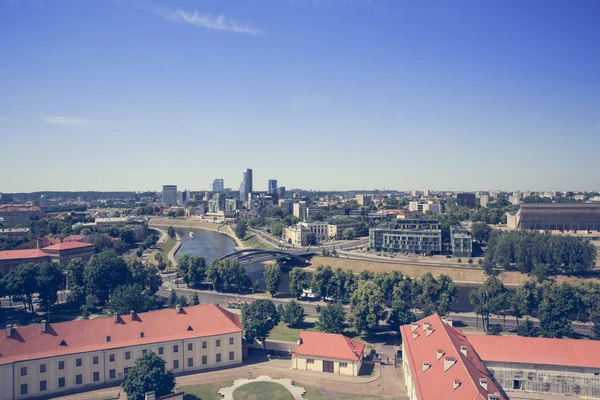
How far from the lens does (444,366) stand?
2717 centimetres

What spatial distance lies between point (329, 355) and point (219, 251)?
95734 mm

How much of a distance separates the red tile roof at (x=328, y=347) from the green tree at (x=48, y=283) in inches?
1410

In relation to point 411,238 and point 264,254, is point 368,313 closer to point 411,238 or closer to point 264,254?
point 264,254

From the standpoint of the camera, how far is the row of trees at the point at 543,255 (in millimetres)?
77238

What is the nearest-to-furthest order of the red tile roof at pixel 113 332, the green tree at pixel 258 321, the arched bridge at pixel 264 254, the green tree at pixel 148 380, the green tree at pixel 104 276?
the green tree at pixel 148 380, the red tile roof at pixel 113 332, the green tree at pixel 258 321, the green tree at pixel 104 276, the arched bridge at pixel 264 254

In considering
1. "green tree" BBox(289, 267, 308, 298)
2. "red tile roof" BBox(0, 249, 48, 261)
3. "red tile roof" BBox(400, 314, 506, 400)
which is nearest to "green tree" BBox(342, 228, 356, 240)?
"green tree" BBox(289, 267, 308, 298)

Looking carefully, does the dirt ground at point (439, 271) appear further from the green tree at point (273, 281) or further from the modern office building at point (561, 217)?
the modern office building at point (561, 217)

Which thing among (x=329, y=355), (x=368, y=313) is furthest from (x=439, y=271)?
(x=329, y=355)

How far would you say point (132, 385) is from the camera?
1137 inches

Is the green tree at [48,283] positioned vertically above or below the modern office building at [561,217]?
below

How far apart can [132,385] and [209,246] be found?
4435 inches

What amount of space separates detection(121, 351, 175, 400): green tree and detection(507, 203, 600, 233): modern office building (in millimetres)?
105520

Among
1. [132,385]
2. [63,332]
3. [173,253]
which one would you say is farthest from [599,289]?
[173,253]

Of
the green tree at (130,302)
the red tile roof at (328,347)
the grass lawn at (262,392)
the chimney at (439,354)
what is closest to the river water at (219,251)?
the red tile roof at (328,347)
